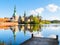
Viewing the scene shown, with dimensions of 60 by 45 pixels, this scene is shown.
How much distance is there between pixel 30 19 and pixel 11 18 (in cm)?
342

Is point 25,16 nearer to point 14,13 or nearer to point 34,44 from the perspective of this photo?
point 14,13

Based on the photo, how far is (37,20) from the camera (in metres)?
30.5

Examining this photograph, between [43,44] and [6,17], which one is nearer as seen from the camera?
[43,44]

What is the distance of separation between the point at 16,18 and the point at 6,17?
181 centimetres

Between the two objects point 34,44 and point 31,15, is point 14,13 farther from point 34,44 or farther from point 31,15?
point 34,44

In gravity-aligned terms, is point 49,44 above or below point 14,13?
below

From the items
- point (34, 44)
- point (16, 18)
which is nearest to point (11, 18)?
point (16, 18)

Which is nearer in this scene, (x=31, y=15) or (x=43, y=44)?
(x=43, y=44)

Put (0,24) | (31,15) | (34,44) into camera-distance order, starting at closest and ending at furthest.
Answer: (34,44) < (0,24) < (31,15)

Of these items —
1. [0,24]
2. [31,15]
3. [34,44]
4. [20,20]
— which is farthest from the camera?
[31,15]

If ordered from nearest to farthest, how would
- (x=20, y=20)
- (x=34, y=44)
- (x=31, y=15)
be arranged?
1. (x=34, y=44)
2. (x=20, y=20)
3. (x=31, y=15)

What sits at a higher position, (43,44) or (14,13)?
(14,13)

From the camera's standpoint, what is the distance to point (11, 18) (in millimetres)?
29781

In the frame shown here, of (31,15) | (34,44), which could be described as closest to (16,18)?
(31,15)
